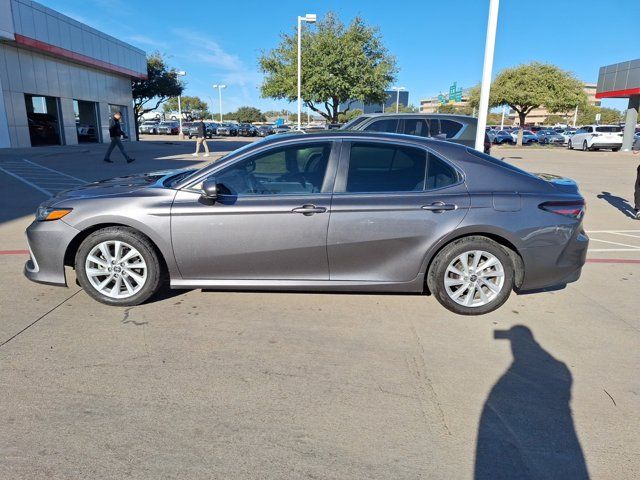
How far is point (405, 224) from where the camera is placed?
3.82 meters

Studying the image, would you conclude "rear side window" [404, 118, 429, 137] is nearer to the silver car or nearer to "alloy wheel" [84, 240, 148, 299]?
the silver car

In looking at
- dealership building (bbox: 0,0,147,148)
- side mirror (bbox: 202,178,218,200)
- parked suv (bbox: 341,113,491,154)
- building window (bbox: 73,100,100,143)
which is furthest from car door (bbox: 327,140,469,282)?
building window (bbox: 73,100,100,143)

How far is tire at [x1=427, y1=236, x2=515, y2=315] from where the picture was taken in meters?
3.91

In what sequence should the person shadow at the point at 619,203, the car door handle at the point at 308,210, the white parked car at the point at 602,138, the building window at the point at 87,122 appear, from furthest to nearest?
1. the white parked car at the point at 602,138
2. the building window at the point at 87,122
3. the person shadow at the point at 619,203
4. the car door handle at the point at 308,210

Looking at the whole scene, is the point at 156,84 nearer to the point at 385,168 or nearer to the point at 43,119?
the point at 43,119

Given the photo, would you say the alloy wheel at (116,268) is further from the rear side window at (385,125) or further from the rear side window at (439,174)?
the rear side window at (385,125)

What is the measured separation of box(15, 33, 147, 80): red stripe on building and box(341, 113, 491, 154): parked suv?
1853 centimetres

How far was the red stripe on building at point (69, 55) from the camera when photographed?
801 inches

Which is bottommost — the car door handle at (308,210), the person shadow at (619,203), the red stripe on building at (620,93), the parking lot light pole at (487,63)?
the person shadow at (619,203)

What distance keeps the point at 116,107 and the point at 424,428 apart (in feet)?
110

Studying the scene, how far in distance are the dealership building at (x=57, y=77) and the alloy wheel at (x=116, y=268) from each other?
20.6m

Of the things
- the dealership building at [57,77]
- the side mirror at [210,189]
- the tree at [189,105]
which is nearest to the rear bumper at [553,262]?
the side mirror at [210,189]

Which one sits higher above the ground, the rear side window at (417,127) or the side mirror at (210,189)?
the rear side window at (417,127)

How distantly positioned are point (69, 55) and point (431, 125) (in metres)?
22.1
